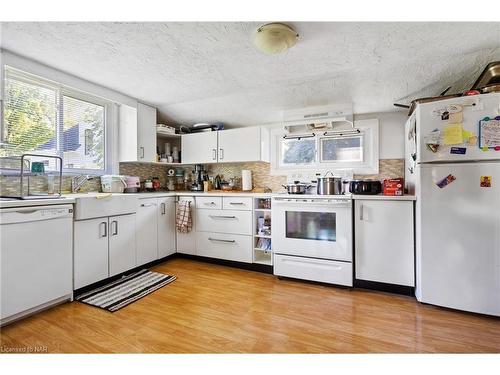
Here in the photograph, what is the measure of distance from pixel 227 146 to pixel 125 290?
2068 millimetres

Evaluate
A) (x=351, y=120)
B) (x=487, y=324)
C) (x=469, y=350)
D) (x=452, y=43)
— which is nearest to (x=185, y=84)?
(x=351, y=120)

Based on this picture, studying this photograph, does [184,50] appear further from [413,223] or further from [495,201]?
[495,201]

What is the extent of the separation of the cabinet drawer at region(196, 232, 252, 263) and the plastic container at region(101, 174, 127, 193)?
1.07 meters

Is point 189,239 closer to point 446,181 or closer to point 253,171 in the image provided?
point 253,171

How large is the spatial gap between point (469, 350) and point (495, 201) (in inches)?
40.4

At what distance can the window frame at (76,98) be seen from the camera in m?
2.10

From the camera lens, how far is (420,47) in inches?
70.1

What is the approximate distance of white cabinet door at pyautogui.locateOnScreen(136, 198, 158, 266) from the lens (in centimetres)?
267

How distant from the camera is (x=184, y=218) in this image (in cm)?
304

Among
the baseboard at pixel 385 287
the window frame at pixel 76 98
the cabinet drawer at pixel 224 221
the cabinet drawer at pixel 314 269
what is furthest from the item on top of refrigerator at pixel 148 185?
the baseboard at pixel 385 287

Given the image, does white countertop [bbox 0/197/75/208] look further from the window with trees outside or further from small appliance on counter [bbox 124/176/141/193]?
small appliance on counter [bbox 124/176/141/193]

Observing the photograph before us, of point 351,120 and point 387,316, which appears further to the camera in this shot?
point 351,120

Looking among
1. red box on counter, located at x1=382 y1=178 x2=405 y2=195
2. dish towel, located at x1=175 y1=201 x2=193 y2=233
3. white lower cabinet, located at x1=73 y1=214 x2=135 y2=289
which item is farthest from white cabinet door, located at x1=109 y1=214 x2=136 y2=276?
red box on counter, located at x1=382 y1=178 x2=405 y2=195

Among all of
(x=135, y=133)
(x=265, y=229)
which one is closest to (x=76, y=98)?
(x=135, y=133)
